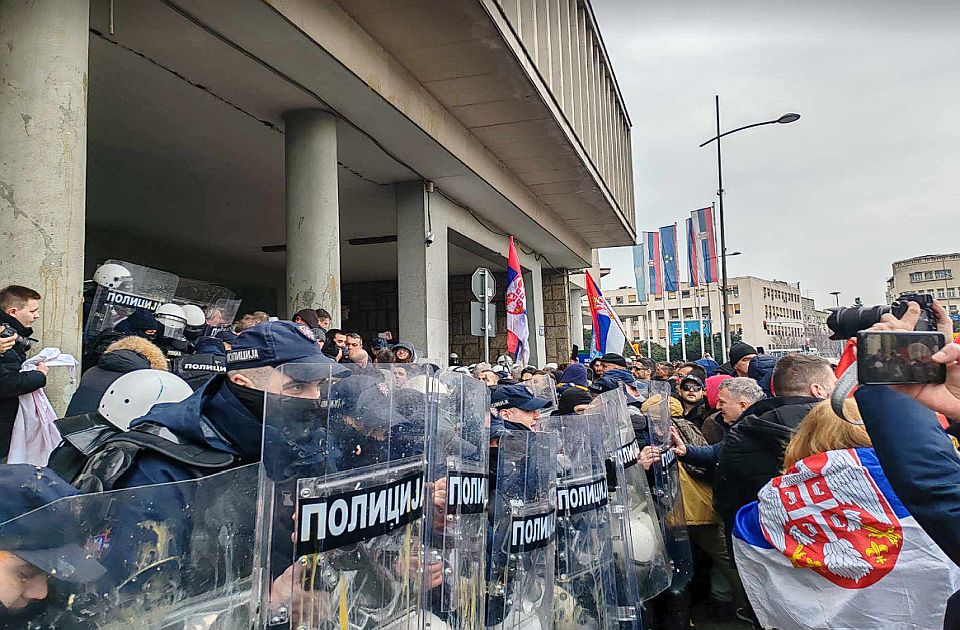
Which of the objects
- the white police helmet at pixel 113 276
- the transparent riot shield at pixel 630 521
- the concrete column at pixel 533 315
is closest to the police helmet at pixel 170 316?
the white police helmet at pixel 113 276

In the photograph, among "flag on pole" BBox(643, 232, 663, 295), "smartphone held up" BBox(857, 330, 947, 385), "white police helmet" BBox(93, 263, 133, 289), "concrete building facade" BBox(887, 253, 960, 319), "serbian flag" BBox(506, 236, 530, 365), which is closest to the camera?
"smartphone held up" BBox(857, 330, 947, 385)

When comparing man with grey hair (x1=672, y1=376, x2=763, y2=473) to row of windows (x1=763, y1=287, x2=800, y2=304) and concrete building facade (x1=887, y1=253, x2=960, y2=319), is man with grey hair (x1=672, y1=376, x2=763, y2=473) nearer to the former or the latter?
concrete building facade (x1=887, y1=253, x2=960, y2=319)

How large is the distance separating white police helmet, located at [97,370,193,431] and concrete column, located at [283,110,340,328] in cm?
421

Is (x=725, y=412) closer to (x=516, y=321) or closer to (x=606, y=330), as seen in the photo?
(x=516, y=321)

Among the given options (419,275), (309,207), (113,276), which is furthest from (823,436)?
(419,275)

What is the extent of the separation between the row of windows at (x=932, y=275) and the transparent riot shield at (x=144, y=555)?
30.6 m

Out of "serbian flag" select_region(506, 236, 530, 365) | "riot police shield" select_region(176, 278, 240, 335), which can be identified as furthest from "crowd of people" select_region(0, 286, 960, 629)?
"serbian flag" select_region(506, 236, 530, 365)

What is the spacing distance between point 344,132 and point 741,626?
642 cm

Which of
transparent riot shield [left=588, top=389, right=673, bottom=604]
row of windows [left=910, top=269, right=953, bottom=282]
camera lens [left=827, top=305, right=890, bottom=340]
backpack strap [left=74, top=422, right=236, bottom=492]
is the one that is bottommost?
transparent riot shield [left=588, top=389, right=673, bottom=604]

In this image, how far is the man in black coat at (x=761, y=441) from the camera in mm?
3127

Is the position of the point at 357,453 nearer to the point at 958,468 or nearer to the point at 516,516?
the point at 516,516

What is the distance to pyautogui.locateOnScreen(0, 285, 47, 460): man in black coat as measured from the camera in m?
3.24

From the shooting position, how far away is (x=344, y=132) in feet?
25.0

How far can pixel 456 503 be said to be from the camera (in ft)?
7.20
